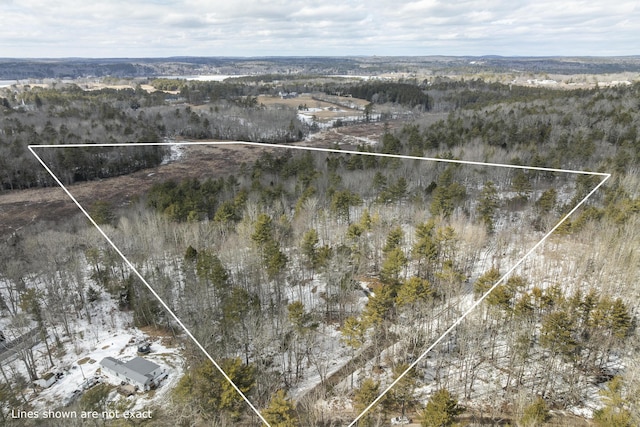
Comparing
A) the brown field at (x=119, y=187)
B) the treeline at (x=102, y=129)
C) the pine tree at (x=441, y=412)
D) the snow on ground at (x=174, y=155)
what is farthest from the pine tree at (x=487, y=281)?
the snow on ground at (x=174, y=155)

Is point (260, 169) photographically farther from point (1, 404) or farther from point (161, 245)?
point (1, 404)

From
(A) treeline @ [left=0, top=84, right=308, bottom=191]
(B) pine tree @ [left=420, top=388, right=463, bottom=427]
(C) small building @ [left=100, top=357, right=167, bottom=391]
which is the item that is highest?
(A) treeline @ [left=0, top=84, right=308, bottom=191]

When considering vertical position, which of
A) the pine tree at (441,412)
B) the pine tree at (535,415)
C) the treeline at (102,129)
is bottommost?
the pine tree at (535,415)

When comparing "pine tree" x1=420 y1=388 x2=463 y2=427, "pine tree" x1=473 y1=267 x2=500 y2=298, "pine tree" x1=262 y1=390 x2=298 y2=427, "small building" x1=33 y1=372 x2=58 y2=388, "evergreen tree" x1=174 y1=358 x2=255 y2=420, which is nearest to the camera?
"pine tree" x1=420 y1=388 x2=463 y2=427

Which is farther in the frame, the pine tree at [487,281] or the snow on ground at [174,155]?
the snow on ground at [174,155]

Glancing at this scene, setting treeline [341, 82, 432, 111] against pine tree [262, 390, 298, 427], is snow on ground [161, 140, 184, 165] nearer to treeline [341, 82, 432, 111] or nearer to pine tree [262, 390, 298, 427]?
pine tree [262, 390, 298, 427]

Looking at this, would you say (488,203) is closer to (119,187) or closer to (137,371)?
(137,371)

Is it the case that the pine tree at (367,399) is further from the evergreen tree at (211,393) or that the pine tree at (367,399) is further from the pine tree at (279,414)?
the evergreen tree at (211,393)

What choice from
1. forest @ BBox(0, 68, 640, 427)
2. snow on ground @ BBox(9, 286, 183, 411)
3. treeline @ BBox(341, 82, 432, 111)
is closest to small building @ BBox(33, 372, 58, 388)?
snow on ground @ BBox(9, 286, 183, 411)
